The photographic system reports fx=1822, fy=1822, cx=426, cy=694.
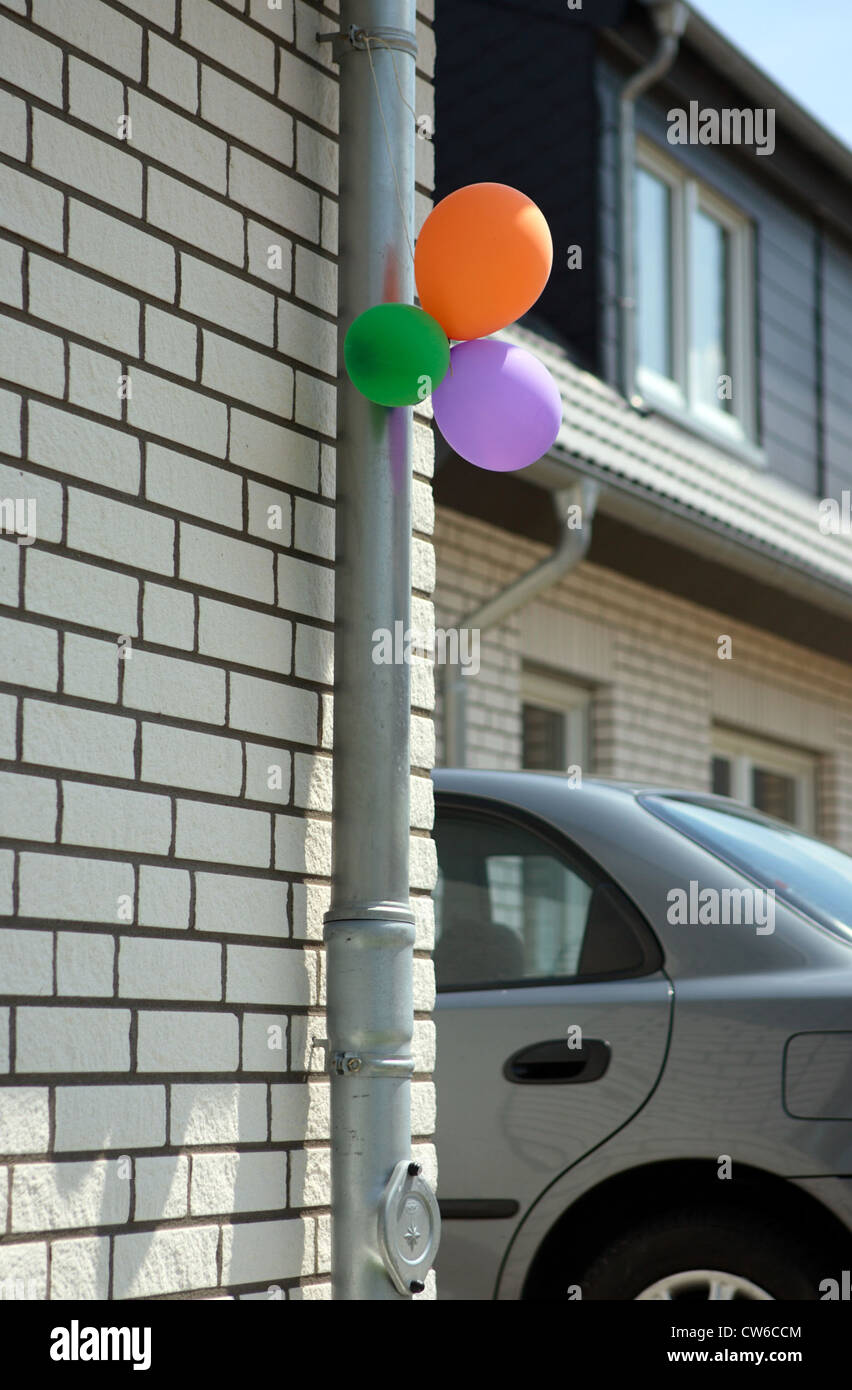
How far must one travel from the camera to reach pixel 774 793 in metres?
10.9

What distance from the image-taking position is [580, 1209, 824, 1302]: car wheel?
3.62 m

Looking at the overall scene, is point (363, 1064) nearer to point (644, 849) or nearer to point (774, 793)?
point (644, 849)

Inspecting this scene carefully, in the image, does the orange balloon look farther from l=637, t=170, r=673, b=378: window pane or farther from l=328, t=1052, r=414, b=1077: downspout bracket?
l=637, t=170, r=673, b=378: window pane

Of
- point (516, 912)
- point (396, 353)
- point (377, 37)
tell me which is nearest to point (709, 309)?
point (516, 912)

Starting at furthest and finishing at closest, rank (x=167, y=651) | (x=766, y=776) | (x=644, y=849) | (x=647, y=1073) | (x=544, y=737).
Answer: (x=766, y=776), (x=544, y=737), (x=644, y=849), (x=647, y=1073), (x=167, y=651)

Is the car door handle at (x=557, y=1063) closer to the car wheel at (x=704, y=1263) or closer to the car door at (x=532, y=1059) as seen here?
the car door at (x=532, y=1059)

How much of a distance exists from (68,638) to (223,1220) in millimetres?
878

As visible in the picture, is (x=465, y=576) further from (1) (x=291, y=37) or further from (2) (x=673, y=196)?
A: (1) (x=291, y=37)

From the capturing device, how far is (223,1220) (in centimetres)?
265

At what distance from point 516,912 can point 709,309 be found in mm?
6801

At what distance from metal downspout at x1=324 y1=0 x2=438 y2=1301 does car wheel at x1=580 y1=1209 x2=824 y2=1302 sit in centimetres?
114

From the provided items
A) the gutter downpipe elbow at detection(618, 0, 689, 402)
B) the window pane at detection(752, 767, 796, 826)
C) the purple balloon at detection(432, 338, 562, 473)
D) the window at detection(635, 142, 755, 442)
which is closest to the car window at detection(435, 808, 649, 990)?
the purple balloon at detection(432, 338, 562, 473)

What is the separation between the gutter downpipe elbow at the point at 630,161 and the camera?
9078mm
